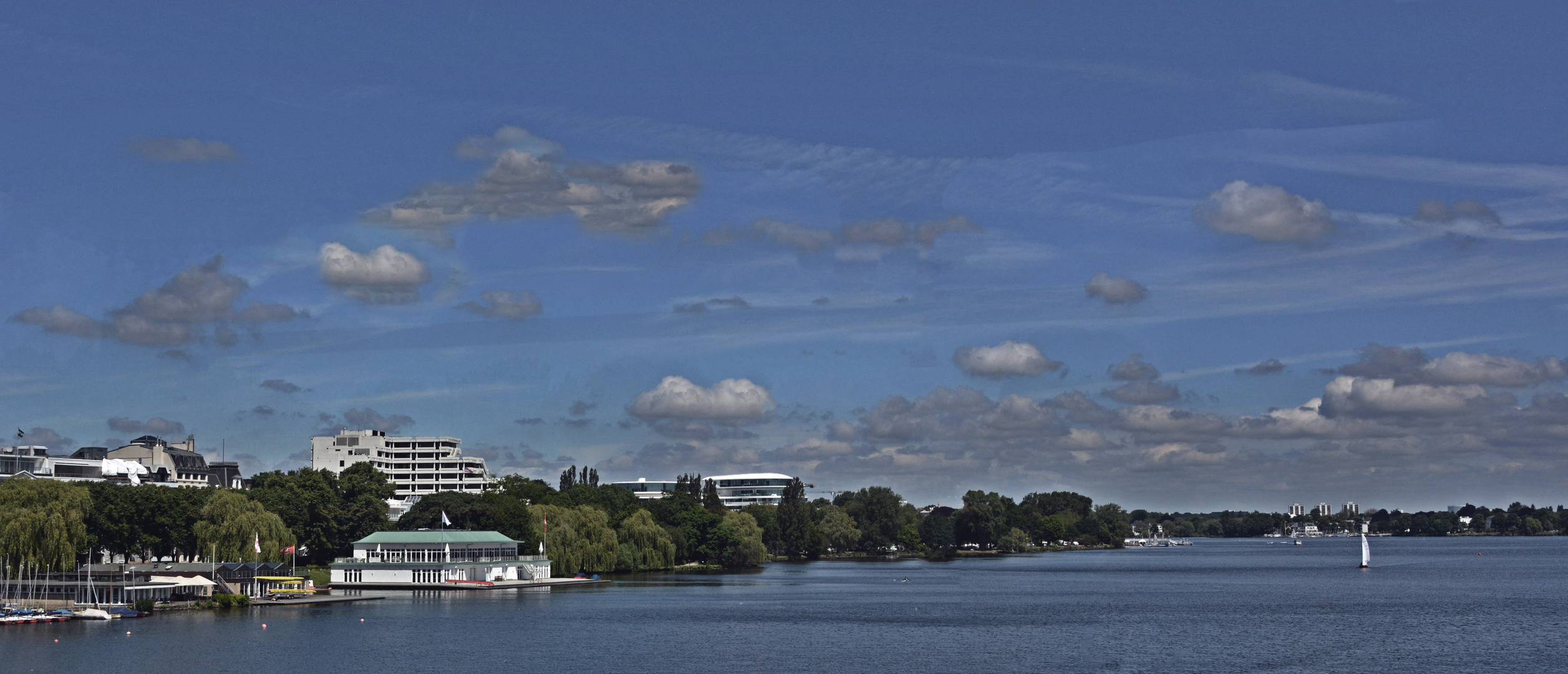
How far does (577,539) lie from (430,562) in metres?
20.6

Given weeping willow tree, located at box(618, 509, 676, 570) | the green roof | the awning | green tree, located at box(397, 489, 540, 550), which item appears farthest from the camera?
weeping willow tree, located at box(618, 509, 676, 570)

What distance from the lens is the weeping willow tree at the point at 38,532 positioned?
98375 millimetres

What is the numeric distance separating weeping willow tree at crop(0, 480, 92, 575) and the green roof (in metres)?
36.2

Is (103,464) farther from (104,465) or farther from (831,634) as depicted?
(831,634)

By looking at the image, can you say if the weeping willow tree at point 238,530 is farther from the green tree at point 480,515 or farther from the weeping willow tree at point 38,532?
the green tree at point 480,515

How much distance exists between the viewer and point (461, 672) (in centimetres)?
7012

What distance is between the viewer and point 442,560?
140250 millimetres

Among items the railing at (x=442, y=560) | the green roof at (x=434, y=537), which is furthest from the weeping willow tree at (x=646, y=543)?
the green roof at (x=434, y=537)

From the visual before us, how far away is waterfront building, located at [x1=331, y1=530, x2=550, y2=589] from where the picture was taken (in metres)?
137

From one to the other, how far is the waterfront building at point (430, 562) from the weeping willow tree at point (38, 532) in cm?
3425

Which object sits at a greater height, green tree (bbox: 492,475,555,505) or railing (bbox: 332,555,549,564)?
green tree (bbox: 492,475,555,505)

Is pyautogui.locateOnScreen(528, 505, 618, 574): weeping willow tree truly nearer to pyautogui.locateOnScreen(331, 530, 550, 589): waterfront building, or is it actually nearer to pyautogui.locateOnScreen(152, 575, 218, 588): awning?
pyautogui.locateOnScreen(331, 530, 550, 589): waterfront building

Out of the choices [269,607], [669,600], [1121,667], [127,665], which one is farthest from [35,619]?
[1121,667]

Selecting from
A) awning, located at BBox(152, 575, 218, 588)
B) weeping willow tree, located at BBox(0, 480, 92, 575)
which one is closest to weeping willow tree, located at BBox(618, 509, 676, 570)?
awning, located at BBox(152, 575, 218, 588)
